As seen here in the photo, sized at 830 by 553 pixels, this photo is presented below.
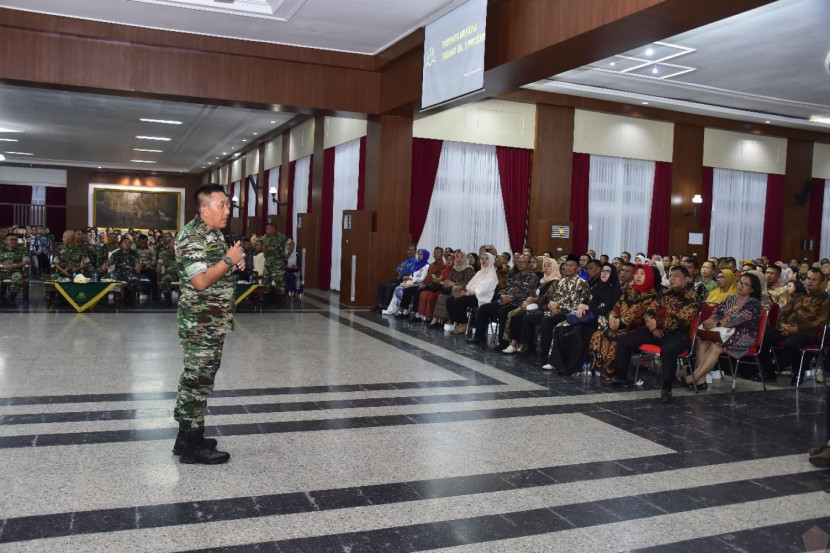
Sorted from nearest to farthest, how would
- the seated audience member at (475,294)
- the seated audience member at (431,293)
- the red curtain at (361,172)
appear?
the seated audience member at (475,294), the seated audience member at (431,293), the red curtain at (361,172)

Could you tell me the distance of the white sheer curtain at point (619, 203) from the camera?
15.3 m

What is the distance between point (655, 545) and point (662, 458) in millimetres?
1441

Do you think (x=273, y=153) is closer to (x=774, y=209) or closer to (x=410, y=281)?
(x=410, y=281)

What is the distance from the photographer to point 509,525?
3436mm

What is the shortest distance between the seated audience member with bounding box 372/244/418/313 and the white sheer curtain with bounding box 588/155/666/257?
5.07 meters

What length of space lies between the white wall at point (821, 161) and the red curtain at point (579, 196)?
6541 mm

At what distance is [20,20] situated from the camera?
9.87 m

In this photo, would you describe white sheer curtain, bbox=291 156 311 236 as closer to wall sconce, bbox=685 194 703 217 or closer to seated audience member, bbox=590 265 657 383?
wall sconce, bbox=685 194 703 217

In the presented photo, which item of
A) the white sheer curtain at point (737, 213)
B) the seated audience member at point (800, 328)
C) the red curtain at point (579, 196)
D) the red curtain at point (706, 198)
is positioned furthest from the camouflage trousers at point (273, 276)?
the white sheer curtain at point (737, 213)

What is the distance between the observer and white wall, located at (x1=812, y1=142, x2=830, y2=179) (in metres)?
17.3

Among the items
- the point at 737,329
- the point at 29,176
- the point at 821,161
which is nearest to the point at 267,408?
the point at 737,329

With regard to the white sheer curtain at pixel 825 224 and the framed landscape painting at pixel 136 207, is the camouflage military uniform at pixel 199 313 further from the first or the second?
the framed landscape painting at pixel 136 207

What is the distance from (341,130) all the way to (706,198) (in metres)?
8.57

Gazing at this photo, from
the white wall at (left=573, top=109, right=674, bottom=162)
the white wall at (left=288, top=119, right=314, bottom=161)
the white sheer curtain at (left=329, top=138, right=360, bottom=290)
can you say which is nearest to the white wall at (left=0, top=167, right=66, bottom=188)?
the white wall at (left=288, top=119, right=314, bottom=161)
